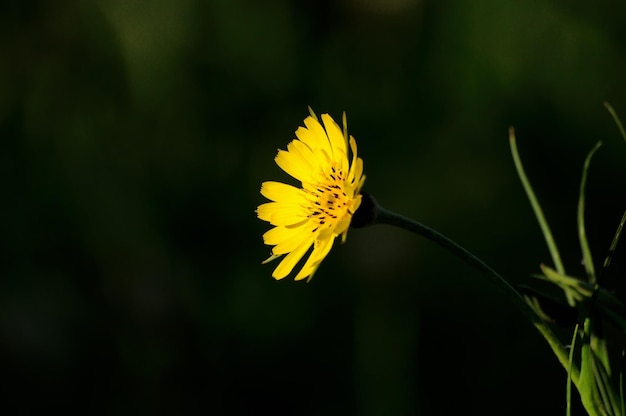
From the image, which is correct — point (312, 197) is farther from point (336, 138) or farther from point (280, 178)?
point (280, 178)

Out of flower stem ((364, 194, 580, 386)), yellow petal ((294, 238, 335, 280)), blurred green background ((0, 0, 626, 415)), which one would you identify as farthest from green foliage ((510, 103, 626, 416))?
blurred green background ((0, 0, 626, 415))

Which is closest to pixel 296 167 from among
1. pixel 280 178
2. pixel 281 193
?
pixel 281 193

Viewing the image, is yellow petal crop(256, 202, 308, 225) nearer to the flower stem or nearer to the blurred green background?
the flower stem

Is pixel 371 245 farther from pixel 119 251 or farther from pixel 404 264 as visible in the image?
pixel 119 251

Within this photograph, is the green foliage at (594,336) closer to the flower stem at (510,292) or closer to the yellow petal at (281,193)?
the flower stem at (510,292)

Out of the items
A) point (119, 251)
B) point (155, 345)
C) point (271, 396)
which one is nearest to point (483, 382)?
point (271, 396)

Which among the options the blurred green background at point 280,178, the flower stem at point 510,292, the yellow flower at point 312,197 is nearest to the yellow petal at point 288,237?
the yellow flower at point 312,197
